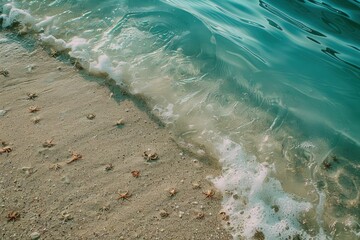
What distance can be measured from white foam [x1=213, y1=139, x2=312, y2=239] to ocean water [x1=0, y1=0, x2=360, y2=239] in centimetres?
1

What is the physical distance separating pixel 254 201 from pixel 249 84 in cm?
271

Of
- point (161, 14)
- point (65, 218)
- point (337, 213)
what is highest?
point (161, 14)

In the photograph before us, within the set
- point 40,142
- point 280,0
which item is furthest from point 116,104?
point 280,0

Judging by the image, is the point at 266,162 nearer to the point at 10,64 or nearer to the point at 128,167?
the point at 128,167

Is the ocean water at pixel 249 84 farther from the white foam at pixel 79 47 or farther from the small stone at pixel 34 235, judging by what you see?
the small stone at pixel 34 235

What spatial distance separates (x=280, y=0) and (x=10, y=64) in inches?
329

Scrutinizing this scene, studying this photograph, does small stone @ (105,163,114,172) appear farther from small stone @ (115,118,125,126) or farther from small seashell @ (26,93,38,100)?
small seashell @ (26,93,38,100)

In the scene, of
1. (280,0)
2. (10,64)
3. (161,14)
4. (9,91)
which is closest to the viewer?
(9,91)

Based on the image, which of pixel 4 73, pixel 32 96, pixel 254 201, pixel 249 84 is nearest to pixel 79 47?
pixel 4 73

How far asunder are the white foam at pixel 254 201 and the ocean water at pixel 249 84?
15mm

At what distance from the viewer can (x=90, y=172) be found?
4438 mm

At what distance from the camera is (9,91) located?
222 inches

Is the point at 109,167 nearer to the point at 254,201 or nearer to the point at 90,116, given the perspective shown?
the point at 90,116

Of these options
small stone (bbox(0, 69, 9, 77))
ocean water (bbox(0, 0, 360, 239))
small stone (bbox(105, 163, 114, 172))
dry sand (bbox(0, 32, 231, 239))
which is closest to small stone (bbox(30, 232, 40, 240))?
dry sand (bbox(0, 32, 231, 239))
